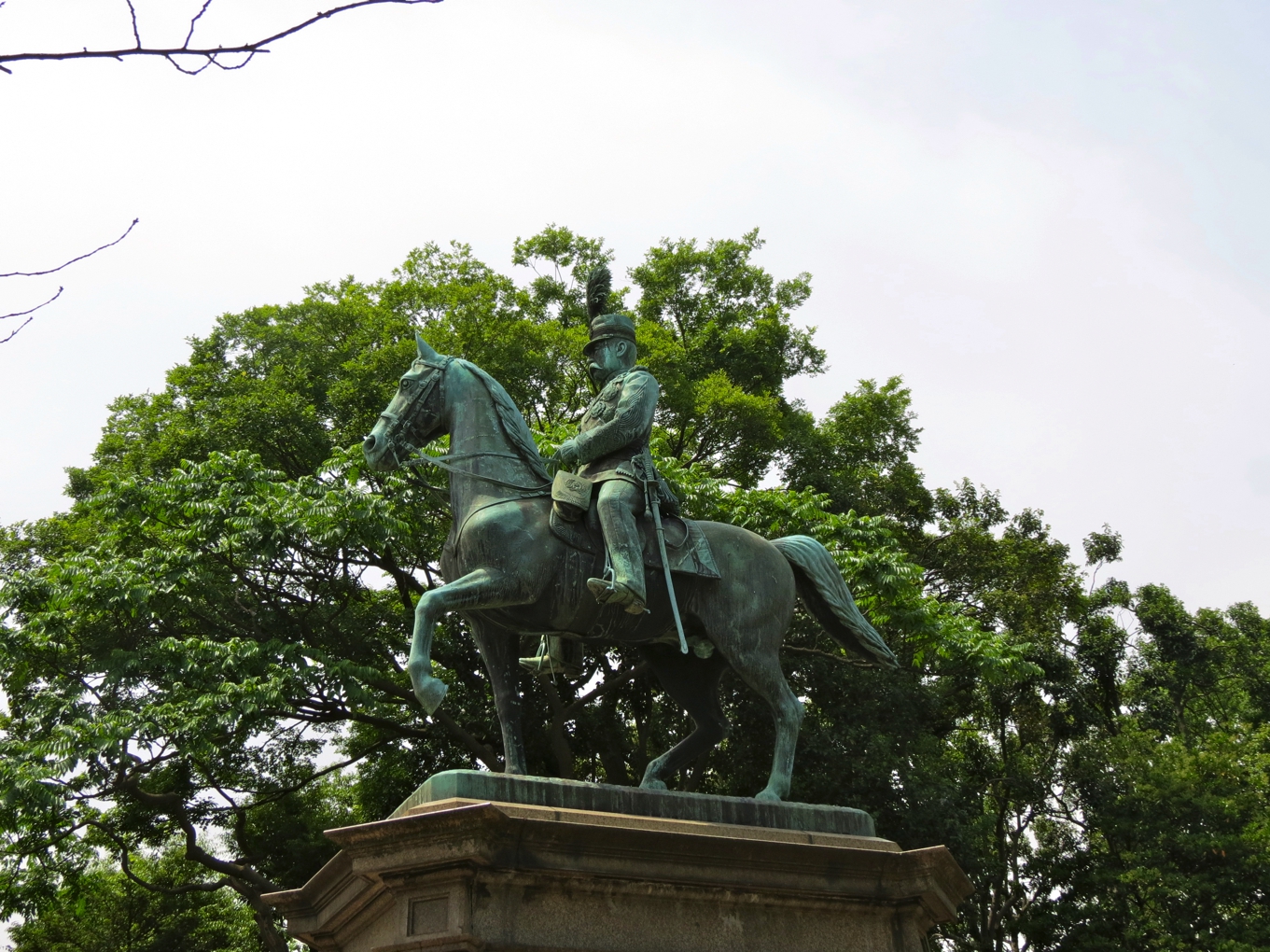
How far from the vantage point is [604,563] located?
7875mm

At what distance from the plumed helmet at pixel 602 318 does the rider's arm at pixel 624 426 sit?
0.58 m

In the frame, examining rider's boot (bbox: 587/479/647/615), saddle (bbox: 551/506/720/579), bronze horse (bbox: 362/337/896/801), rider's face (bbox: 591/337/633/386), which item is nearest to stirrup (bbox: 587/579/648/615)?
rider's boot (bbox: 587/479/647/615)

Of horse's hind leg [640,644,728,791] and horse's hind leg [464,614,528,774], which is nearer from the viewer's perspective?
horse's hind leg [464,614,528,774]

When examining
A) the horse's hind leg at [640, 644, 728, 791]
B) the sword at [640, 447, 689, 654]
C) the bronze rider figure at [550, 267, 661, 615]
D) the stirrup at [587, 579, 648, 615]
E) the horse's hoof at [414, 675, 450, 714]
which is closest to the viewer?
the horse's hoof at [414, 675, 450, 714]

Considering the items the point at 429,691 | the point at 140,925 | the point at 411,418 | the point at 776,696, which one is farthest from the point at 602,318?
the point at 140,925

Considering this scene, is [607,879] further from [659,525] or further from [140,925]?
[140,925]

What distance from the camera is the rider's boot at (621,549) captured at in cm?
752

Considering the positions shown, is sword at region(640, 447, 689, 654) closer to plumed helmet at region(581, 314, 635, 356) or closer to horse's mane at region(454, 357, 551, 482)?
horse's mane at region(454, 357, 551, 482)

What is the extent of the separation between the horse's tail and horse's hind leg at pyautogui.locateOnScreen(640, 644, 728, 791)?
0.74 meters

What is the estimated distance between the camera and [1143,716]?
3077 cm

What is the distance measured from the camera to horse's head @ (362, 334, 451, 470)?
8.09 meters

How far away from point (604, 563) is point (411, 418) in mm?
1544

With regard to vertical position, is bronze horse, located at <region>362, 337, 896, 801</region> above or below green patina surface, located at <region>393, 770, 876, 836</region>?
above

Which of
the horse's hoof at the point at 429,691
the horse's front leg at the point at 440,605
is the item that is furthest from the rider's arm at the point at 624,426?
the horse's hoof at the point at 429,691
